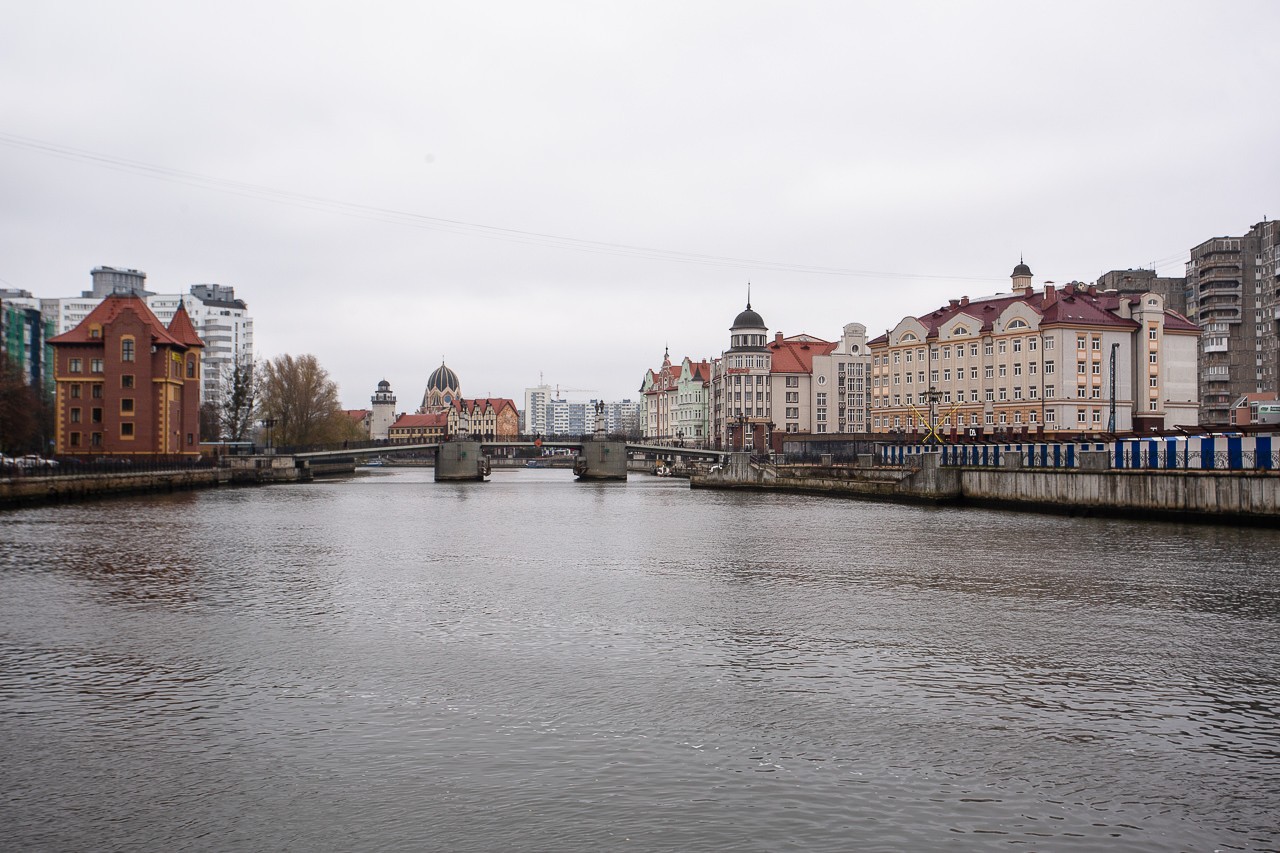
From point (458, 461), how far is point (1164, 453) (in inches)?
3587

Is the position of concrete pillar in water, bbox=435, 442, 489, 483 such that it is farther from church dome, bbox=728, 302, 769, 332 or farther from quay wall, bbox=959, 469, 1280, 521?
quay wall, bbox=959, 469, 1280, 521

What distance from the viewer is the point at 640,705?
16.2 m

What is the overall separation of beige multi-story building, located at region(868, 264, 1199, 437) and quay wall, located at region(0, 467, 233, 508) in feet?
207

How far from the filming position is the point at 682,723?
1524 centimetres

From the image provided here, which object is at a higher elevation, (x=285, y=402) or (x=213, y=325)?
(x=213, y=325)

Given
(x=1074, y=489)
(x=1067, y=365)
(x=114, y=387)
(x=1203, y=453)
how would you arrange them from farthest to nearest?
(x=1067, y=365) < (x=114, y=387) < (x=1074, y=489) < (x=1203, y=453)

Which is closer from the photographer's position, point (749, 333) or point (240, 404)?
point (240, 404)

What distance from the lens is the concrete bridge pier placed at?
127m

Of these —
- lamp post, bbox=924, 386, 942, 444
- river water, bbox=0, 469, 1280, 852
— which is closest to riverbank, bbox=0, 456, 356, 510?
river water, bbox=0, 469, 1280, 852

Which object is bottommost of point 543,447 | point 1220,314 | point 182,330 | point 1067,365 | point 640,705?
point 640,705

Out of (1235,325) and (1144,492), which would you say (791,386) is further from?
(1144,492)

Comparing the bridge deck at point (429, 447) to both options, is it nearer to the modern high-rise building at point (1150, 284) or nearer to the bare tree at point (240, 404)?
the bare tree at point (240, 404)

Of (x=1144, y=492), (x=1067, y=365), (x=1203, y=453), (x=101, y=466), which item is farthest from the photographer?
(x=1067, y=365)

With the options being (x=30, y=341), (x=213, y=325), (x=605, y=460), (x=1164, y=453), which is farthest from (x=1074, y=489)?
(x=213, y=325)
